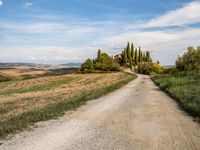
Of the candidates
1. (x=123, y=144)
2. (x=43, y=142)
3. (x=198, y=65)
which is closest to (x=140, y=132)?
(x=123, y=144)

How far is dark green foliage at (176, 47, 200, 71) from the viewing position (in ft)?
237

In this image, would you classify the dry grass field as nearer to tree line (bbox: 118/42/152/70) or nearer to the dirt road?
tree line (bbox: 118/42/152/70)

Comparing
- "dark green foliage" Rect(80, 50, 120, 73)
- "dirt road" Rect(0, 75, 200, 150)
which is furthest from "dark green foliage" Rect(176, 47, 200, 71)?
"dirt road" Rect(0, 75, 200, 150)

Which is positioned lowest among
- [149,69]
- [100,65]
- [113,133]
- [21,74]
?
[21,74]

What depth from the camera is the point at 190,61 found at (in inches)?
2913

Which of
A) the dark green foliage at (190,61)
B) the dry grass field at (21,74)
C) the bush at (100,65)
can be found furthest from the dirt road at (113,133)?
the bush at (100,65)

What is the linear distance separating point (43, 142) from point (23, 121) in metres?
3.86

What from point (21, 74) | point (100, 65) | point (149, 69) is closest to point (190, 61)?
point (100, 65)

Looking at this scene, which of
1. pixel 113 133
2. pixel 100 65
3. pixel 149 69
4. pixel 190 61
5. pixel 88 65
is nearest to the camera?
pixel 113 133

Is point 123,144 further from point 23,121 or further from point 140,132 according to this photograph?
point 23,121

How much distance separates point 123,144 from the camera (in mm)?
9445

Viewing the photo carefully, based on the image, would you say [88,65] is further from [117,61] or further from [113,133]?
[113,133]

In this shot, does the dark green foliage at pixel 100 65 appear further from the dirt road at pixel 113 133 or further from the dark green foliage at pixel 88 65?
the dirt road at pixel 113 133

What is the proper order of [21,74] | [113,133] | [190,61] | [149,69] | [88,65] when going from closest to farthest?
[113,133]
[190,61]
[21,74]
[88,65]
[149,69]
